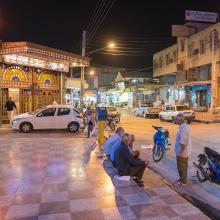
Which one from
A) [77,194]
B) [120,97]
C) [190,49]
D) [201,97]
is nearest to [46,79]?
[77,194]

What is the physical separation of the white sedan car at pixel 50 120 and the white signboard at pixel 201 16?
27710mm

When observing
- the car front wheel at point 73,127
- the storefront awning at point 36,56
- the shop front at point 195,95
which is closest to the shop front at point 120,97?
the shop front at point 195,95

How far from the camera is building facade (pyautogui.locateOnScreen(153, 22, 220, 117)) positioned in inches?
1329

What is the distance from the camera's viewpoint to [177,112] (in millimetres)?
25484

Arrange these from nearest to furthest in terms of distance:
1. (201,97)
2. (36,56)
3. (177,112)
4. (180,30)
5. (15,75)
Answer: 1. (36,56)
2. (15,75)
3. (177,112)
4. (201,97)
5. (180,30)

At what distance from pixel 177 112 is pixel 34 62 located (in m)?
12.0

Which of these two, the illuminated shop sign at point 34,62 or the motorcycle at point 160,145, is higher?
the illuminated shop sign at point 34,62

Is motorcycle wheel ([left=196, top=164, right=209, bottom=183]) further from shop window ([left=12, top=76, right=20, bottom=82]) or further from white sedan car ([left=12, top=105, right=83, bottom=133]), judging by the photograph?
shop window ([left=12, top=76, right=20, bottom=82])

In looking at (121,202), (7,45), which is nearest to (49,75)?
(7,45)

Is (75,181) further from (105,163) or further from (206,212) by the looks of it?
(206,212)

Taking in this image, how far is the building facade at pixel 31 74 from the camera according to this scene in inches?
739

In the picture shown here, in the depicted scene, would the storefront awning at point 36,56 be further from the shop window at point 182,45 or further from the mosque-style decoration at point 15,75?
the shop window at point 182,45

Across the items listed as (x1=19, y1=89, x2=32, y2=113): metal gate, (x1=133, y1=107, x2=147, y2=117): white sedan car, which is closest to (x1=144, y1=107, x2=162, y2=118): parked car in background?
(x1=133, y1=107, x2=147, y2=117): white sedan car

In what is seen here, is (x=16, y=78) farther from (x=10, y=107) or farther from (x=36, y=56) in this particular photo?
(x=10, y=107)
